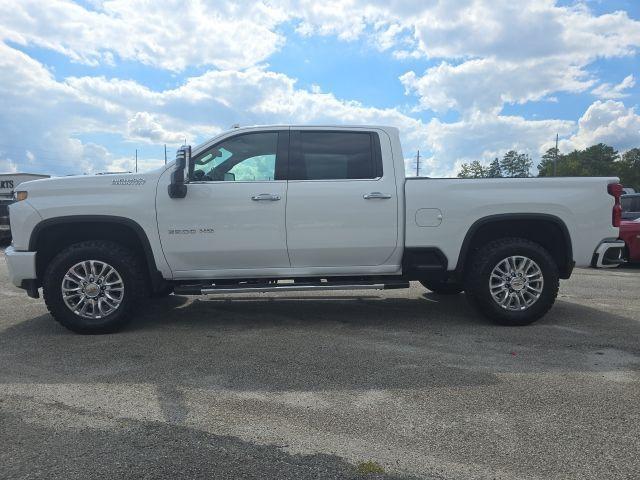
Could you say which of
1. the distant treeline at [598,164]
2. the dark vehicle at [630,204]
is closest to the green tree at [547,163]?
the distant treeline at [598,164]

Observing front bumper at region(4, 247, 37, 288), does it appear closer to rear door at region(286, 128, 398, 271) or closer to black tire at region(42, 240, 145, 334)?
black tire at region(42, 240, 145, 334)

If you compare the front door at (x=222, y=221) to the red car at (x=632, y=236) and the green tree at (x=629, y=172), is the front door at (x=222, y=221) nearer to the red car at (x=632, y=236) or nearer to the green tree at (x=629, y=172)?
the red car at (x=632, y=236)

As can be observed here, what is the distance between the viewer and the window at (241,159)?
518 cm

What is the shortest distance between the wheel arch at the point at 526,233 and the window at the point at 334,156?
1240mm

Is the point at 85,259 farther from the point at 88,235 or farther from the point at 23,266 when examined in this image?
the point at 23,266

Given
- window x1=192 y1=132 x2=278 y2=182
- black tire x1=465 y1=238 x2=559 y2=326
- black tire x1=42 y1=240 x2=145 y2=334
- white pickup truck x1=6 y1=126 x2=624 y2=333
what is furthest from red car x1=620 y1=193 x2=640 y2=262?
black tire x1=42 y1=240 x2=145 y2=334

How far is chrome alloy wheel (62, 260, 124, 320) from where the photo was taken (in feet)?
16.3

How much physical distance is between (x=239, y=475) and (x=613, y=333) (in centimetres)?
428

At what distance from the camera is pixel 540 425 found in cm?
300

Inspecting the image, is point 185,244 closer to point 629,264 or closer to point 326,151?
point 326,151

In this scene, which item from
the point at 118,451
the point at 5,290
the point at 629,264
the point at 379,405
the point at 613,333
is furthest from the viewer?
the point at 629,264

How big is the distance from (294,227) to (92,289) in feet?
6.96

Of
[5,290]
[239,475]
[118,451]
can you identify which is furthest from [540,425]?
[5,290]

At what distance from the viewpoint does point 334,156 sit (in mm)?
5320
